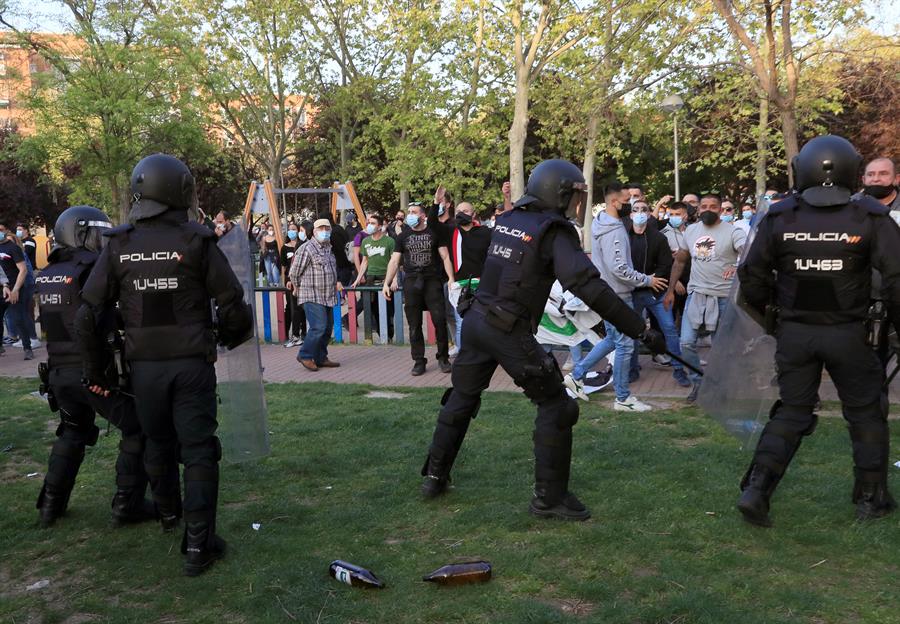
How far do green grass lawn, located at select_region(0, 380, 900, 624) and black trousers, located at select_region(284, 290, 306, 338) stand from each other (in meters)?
5.86

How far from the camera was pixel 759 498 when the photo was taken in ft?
13.9

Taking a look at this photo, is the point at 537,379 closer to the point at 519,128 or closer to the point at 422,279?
the point at 422,279

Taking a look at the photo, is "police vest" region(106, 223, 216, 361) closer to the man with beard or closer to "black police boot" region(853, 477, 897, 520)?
"black police boot" region(853, 477, 897, 520)

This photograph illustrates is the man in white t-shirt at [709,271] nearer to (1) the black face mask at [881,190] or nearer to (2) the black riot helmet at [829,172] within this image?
(1) the black face mask at [881,190]

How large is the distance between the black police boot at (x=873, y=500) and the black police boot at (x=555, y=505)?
1428 mm

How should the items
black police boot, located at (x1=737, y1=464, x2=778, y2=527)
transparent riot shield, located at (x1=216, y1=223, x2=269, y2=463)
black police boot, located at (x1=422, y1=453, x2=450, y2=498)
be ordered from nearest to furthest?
black police boot, located at (x1=737, y1=464, x2=778, y2=527), black police boot, located at (x1=422, y1=453, x2=450, y2=498), transparent riot shield, located at (x1=216, y1=223, x2=269, y2=463)

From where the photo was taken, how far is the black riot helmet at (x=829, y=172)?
4090mm

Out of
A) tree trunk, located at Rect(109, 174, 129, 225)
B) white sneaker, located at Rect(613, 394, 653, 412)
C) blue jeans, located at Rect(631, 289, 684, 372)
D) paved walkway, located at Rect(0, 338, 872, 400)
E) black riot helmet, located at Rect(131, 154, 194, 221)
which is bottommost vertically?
paved walkway, located at Rect(0, 338, 872, 400)

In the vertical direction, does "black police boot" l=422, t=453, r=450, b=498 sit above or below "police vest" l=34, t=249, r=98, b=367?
below

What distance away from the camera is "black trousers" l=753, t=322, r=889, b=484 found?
4.09 meters

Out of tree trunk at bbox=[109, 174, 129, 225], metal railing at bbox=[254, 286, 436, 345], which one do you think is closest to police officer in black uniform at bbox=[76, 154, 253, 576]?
metal railing at bbox=[254, 286, 436, 345]

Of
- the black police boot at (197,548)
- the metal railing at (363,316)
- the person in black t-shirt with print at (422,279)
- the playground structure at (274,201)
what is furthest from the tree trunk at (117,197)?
the black police boot at (197,548)

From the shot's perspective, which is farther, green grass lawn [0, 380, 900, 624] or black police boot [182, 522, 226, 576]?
black police boot [182, 522, 226, 576]

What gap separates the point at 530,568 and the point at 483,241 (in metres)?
5.38
